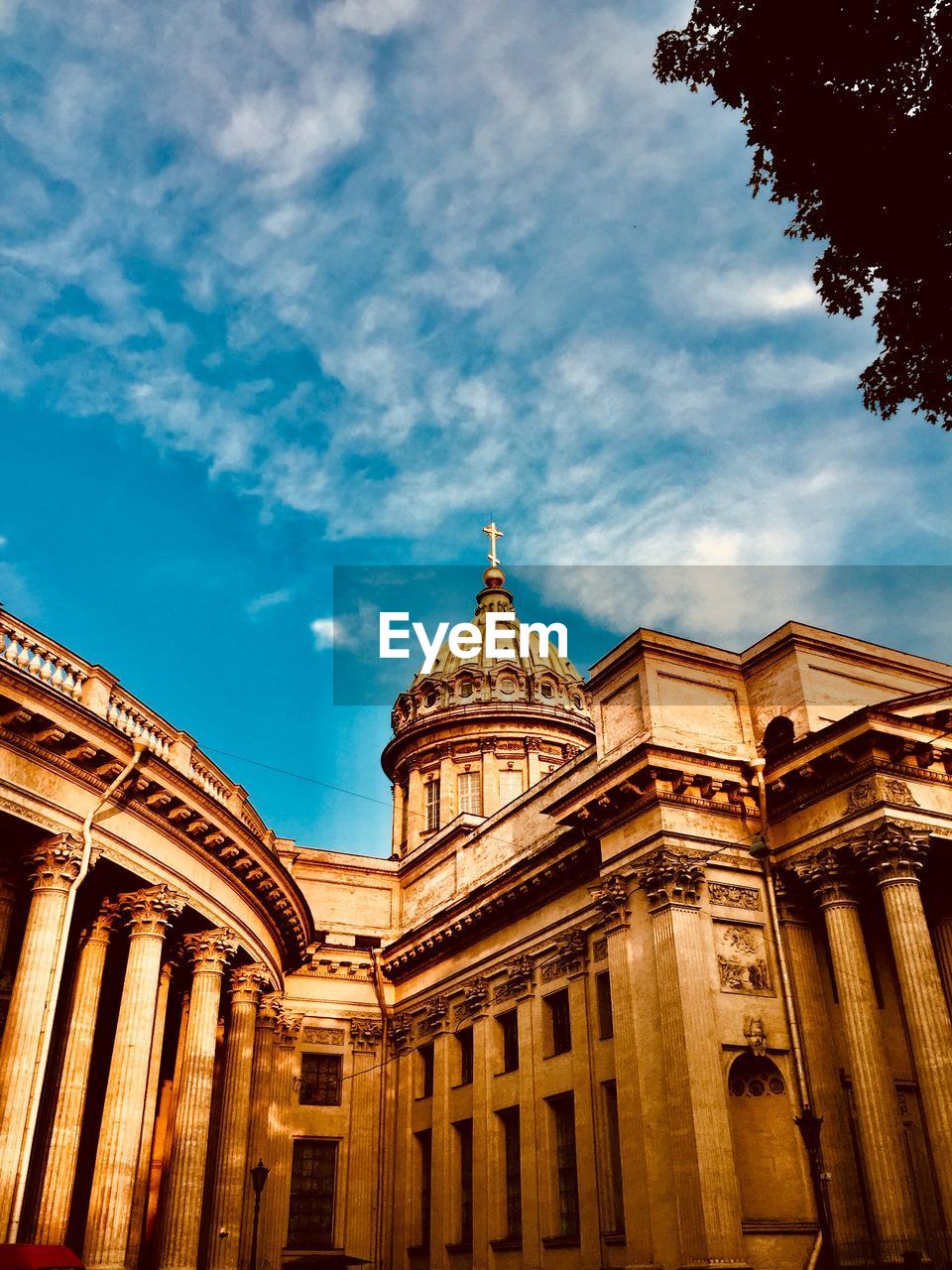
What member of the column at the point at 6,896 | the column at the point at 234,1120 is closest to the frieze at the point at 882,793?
the column at the point at 234,1120

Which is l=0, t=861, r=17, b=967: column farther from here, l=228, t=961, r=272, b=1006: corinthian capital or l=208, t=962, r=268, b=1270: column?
l=208, t=962, r=268, b=1270: column

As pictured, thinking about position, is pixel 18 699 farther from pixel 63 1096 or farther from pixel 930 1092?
pixel 930 1092

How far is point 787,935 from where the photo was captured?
23531 millimetres

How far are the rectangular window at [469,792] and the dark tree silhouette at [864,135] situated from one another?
36261 millimetres

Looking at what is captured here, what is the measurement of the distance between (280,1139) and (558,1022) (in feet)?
35.4

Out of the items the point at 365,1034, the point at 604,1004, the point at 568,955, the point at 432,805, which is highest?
the point at 432,805

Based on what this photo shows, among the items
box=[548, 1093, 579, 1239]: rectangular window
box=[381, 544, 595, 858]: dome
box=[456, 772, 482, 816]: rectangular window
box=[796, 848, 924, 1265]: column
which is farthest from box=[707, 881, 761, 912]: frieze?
box=[456, 772, 482, 816]: rectangular window

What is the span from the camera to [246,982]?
27359 mm

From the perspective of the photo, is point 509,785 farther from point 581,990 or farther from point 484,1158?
point 581,990

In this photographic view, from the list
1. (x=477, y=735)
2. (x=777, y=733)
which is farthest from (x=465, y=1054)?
(x=477, y=735)

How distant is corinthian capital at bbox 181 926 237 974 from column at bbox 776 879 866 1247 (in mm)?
12124

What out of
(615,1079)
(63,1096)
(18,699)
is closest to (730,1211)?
(615,1079)

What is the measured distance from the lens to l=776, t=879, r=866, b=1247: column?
20797 millimetres

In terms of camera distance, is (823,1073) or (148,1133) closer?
(823,1073)
